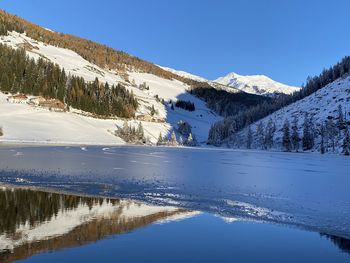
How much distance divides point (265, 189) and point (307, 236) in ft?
45.5

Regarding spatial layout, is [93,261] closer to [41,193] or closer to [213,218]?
[213,218]

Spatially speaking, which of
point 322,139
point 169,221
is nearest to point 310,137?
point 322,139

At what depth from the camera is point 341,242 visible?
1808cm

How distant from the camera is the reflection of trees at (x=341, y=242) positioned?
56.4 ft

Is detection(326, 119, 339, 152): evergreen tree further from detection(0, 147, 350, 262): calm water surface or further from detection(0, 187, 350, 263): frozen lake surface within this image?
detection(0, 187, 350, 263): frozen lake surface

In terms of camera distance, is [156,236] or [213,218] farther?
[213,218]

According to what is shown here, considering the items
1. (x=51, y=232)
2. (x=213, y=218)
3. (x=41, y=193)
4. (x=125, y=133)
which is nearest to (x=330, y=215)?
(x=213, y=218)

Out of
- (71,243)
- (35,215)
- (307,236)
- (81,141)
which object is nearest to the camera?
(71,243)

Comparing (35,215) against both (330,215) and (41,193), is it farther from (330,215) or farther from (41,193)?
(330,215)

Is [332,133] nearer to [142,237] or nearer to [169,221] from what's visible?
[169,221]

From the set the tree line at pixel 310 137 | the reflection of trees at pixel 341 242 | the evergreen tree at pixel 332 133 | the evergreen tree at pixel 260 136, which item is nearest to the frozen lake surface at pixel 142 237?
the reflection of trees at pixel 341 242

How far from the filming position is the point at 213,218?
22500 millimetres

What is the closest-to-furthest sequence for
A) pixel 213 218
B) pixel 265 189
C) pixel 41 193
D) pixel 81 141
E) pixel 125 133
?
pixel 213 218 → pixel 41 193 → pixel 265 189 → pixel 81 141 → pixel 125 133

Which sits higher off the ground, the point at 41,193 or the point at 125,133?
the point at 125,133
